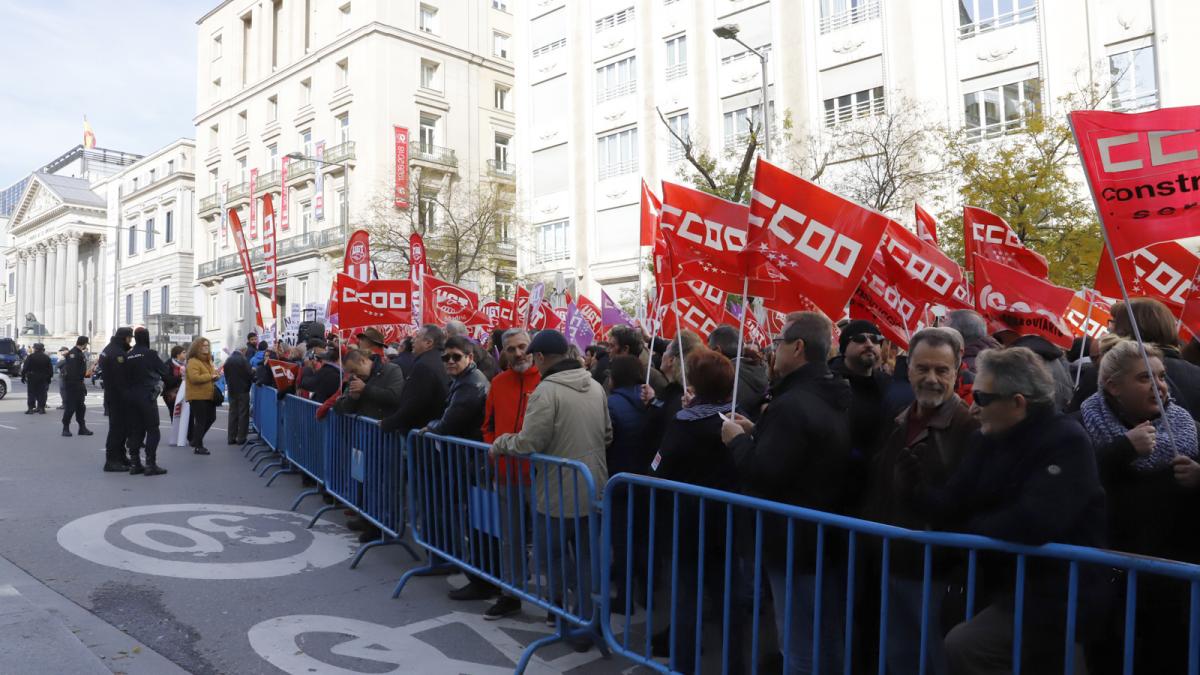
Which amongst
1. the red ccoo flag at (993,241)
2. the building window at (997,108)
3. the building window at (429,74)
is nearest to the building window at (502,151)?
the building window at (429,74)

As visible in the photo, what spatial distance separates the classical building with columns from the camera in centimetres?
7288

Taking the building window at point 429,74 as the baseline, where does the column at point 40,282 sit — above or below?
below

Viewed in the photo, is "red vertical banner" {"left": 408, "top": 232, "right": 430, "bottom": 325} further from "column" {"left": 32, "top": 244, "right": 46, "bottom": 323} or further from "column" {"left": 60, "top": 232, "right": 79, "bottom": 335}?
"column" {"left": 32, "top": 244, "right": 46, "bottom": 323}

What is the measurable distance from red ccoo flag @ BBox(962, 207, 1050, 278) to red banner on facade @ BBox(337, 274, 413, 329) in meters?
5.62

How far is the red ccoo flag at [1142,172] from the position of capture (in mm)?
3258

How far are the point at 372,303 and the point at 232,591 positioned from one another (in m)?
3.94

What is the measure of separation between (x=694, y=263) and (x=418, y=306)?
7.55m

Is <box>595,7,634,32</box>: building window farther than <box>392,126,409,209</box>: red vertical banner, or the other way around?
<box>392,126,409,209</box>: red vertical banner

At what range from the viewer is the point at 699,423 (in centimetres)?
399

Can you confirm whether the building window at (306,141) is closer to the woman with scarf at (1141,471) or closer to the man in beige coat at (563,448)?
the man in beige coat at (563,448)

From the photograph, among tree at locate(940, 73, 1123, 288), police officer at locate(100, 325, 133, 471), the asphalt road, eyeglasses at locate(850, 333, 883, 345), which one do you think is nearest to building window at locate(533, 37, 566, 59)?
tree at locate(940, 73, 1123, 288)

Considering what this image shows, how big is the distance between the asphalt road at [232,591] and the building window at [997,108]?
20076 mm

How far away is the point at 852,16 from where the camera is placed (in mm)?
25500

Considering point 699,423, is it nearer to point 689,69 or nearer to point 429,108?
point 689,69
